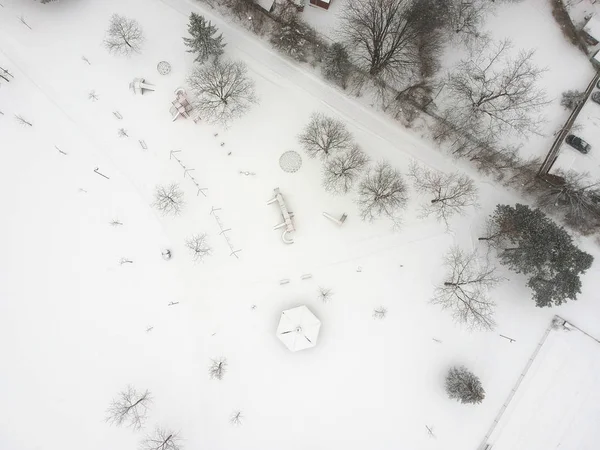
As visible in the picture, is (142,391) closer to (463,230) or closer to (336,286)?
(336,286)

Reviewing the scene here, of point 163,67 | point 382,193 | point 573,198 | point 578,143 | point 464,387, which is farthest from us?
point 163,67

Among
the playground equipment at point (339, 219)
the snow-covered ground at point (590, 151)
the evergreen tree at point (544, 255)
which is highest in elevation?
the snow-covered ground at point (590, 151)

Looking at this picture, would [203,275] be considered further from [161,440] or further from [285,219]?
[161,440]

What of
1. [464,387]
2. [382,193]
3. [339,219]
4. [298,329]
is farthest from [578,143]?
[298,329]

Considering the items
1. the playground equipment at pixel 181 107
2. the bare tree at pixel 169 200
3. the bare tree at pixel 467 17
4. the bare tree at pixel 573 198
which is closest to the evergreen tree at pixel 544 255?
the bare tree at pixel 573 198

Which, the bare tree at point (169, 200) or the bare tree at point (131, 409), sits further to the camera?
the bare tree at point (169, 200)

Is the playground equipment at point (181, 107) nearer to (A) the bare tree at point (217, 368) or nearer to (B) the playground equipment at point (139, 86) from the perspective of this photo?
(B) the playground equipment at point (139, 86)

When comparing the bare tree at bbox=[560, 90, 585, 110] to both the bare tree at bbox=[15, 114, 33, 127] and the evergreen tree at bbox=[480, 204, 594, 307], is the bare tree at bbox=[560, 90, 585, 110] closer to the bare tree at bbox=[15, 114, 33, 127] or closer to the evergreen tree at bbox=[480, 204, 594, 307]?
the evergreen tree at bbox=[480, 204, 594, 307]
